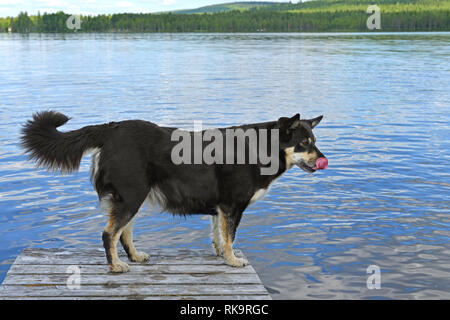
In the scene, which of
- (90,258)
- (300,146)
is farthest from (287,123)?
(90,258)

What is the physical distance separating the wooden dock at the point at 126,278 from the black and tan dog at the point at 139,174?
9.2 inches

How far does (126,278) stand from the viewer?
19.4 feet

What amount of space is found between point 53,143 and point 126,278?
174 centimetres

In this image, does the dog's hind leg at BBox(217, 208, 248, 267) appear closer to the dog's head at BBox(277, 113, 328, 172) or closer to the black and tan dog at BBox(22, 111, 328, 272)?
the black and tan dog at BBox(22, 111, 328, 272)

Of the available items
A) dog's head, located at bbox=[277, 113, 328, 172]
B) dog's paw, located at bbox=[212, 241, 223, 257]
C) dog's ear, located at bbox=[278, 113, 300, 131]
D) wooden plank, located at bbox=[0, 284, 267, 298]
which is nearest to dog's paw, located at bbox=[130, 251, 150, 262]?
wooden plank, located at bbox=[0, 284, 267, 298]

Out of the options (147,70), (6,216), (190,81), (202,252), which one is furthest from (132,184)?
(147,70)

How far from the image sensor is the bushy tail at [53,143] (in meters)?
6.01

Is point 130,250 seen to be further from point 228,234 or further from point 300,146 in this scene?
point 300,146

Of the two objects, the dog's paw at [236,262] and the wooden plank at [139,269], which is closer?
the wooden plank at [139,269]

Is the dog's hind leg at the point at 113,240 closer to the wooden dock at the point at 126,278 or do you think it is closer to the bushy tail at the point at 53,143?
the wooden dock at the point at 126,278

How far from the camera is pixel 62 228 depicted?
927cm

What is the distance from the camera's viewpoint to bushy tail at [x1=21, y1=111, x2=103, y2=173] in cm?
601

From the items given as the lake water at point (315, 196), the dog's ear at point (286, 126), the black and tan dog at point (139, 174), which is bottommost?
the lake water at point (315, 196)

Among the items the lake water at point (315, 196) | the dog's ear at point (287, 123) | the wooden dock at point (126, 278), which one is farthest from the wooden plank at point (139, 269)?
the dog's ear at point (287, 123)
